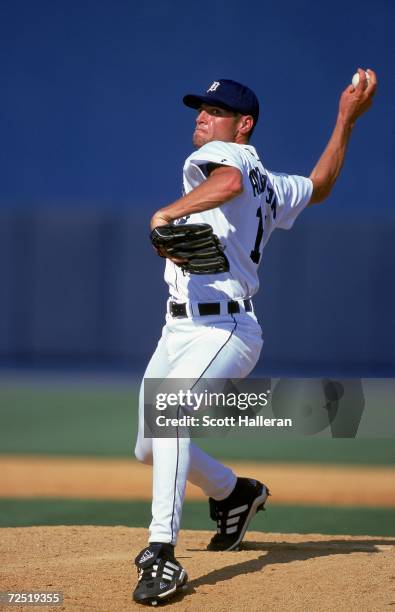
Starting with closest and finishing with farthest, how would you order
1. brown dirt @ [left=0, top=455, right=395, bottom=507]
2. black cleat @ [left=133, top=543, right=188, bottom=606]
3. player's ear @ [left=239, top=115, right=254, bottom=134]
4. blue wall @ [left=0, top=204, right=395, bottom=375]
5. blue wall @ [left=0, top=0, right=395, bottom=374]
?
black cleat @ [left=133, top=543, right=188, bottom=606], player's ear @ [left=239, top=115, right=254, bottom=134], brown dirt @ [left=0, top=455, right=395, bottom=507], blue wall @ [left=0, top=204, right=395, bottom=375], blue wall @ [left=0, top=0, right=395, bottom=374]

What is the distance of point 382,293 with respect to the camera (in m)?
11.7

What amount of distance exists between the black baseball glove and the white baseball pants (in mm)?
210

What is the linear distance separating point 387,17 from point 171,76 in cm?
303

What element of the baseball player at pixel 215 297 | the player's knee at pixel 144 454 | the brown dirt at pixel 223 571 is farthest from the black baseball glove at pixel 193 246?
the brown dirt at pixel 223 571

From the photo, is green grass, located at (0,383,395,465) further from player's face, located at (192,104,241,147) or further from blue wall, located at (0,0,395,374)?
player's face, located at (192,104,241,147)

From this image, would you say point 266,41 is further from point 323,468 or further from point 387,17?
point 323,468

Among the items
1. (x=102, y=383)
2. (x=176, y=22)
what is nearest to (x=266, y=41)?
(x=176, y=22)

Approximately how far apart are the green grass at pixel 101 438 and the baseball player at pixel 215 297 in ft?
12.6

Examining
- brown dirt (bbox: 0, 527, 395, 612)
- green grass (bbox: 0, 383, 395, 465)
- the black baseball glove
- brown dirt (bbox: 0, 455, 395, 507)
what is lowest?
green grass (bbox: 0, 383, 395, 465)

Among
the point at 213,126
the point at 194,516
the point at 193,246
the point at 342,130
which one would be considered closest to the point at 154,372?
the point at 193,246

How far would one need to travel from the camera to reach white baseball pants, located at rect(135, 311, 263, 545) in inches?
101

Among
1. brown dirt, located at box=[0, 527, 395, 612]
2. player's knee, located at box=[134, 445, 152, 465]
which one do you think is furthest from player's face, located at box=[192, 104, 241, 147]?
brown dirt, located at box=[0, 527, 395, 612]

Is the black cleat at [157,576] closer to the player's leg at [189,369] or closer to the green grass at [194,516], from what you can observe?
the player's leg at [189,369]

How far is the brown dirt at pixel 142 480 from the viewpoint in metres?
5.55
